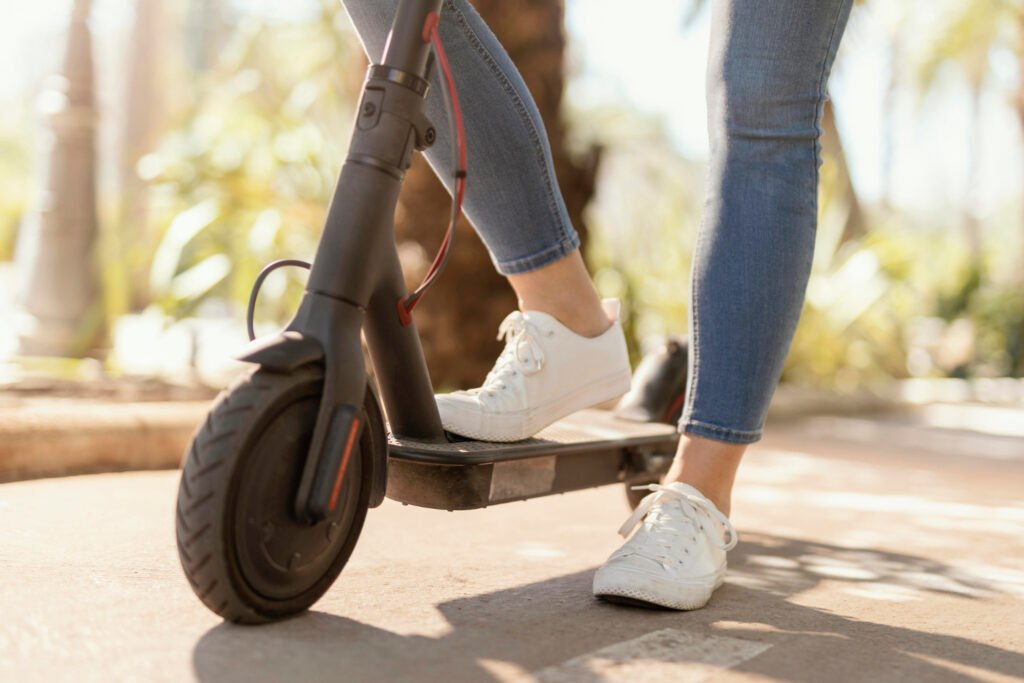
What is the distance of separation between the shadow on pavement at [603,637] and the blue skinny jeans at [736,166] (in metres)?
0.31

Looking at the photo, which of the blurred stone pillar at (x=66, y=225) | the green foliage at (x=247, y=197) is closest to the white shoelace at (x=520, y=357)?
the blurred stone pillar at (x=66, y=225)

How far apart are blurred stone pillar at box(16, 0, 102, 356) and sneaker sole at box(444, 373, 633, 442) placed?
373 centimetres

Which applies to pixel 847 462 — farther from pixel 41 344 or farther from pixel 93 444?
pixel 41 344

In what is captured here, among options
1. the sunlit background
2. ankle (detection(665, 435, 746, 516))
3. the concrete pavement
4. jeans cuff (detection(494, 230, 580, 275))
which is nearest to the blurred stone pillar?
the sunlit background

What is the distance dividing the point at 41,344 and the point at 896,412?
20.3 feet

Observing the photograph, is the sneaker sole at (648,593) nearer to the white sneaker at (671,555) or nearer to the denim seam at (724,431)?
the white sneaker at (671,555)

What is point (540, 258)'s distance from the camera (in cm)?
189

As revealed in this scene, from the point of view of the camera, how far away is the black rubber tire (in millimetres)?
1303

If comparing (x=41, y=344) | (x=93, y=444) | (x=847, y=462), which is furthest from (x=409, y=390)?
(x=41, y=344)

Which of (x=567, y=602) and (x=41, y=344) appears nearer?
(x=567, y=602)

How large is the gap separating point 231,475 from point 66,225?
4258 millimetres

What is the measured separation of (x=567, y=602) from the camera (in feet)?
5.66

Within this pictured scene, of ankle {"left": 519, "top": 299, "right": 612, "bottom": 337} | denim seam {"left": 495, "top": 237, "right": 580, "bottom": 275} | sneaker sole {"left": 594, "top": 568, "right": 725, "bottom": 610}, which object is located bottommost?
sneaker sole {"left": 594, "top": 568, "right": 725, "bottom": 610}

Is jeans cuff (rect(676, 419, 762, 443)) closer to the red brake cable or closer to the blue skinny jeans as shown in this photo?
the blue skinny jeans
